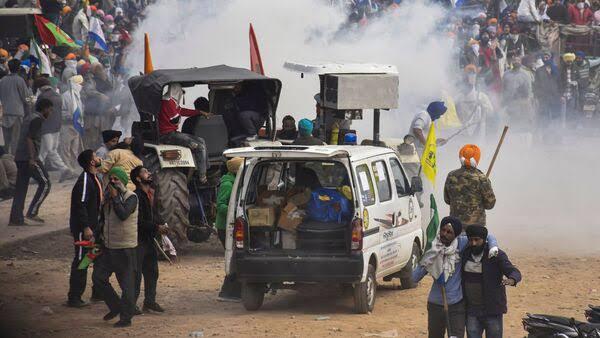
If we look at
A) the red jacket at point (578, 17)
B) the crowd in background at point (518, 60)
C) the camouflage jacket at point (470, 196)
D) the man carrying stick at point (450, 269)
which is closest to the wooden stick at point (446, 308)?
the man carrying stick at point (450, 269)

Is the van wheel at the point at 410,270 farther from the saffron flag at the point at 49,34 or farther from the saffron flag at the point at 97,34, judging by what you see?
the saffron flag at the point at 97,34

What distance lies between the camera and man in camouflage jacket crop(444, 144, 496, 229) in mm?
14992

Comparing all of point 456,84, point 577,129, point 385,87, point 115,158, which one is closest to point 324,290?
point 115,158

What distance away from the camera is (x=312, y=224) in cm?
1432

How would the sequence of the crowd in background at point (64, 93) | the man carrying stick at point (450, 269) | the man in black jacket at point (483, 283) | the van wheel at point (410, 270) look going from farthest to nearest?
the crowd in background at point (64, 93), the van wheel at point (410, 270), the man carrying stick at point (450, 269), the man in black jacket at point (483, 283)

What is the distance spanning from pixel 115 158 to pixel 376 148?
10.2 feet

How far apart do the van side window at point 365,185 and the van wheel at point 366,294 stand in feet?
2.14

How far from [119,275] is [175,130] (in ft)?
15.9

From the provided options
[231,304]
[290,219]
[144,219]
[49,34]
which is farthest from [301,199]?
[49,34]

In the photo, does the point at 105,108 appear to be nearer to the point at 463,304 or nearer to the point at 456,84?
the point at 456,84

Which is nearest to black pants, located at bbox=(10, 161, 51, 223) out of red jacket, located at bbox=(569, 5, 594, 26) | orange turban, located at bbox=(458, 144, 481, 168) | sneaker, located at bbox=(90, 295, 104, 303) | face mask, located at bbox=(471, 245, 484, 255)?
sneaker, located at bbox=(90, 295, 104, 303)

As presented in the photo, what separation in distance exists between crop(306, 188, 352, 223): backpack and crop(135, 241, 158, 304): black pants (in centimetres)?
156

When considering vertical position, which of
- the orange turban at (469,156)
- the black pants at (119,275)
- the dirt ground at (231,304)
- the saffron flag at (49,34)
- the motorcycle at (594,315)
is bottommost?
the dirt ground at (231,304)

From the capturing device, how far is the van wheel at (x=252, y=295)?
14.4m
